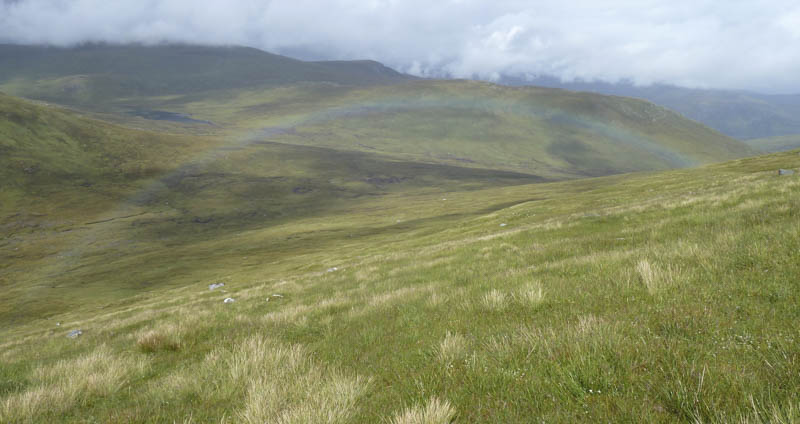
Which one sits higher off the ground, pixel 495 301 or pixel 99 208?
pixel 495 301

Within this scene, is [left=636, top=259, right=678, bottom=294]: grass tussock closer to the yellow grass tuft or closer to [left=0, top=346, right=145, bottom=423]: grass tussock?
the yellow grass tuft

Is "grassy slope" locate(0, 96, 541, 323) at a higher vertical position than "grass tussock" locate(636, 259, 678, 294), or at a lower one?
lower

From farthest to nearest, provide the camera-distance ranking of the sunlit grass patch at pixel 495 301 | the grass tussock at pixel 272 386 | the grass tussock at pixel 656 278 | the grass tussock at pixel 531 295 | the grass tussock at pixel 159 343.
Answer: the grass tussock at pixel 159 343, the sunlit grass patch at pixel 495 301, the grass tussock at pixel 531 295, the grass tussock at pixel 656 278, the grass tussock at pixel 272 386

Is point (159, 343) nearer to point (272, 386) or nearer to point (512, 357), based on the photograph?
point (272, 386)

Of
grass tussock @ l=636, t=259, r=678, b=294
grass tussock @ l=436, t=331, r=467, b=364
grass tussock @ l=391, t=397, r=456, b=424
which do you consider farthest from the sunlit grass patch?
grass tussock @ l=391, t=397, r=456, b=424

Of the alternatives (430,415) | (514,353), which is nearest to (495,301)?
(514,353)

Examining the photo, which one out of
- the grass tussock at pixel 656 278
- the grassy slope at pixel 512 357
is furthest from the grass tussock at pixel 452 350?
the grass tussock at pixel 656 278

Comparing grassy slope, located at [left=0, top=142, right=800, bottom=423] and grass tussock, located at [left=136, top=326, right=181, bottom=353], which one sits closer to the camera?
grassy slope, located at [left=0, top=142, right=800, bottom=423]

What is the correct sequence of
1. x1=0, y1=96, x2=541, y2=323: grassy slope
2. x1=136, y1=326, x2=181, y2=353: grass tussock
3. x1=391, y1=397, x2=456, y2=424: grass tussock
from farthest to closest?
x1=0, y1=96, x2=541, y2=323: grassy slope, x1=136, y1=326, x2=181, y2=353: grass tussock, x1=391, y1=397, x2=456, y2=424: grass tussock

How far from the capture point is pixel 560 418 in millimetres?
2830

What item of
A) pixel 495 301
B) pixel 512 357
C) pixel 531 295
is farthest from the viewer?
pixel 495 301

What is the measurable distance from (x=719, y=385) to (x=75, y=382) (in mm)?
7171

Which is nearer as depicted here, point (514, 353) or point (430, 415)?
point (430, 415)

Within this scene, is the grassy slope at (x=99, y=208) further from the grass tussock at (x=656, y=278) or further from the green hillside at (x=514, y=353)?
the grass tussock at (x=656, y=278)
